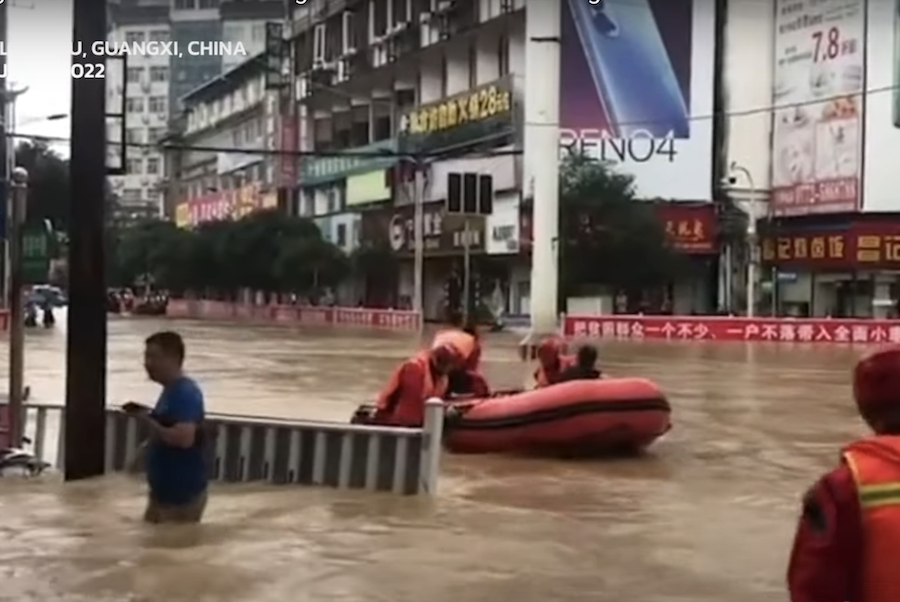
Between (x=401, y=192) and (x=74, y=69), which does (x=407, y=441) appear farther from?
(x=401, y=192)

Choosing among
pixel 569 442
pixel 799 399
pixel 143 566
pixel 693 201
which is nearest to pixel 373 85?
pixel 693 201

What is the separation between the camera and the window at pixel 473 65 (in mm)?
64438

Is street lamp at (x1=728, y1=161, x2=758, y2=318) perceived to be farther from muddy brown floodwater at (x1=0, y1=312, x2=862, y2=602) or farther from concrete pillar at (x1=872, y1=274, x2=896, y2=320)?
muddy brown floodwater at (x1=0, y1=312, x2=862, y2=602)

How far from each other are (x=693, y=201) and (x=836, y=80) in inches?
252

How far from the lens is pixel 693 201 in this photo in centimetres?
5644

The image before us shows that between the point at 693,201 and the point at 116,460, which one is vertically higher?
the point at 693,201

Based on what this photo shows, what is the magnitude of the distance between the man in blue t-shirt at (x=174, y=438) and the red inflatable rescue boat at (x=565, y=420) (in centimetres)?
535

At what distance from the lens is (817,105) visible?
179 feet

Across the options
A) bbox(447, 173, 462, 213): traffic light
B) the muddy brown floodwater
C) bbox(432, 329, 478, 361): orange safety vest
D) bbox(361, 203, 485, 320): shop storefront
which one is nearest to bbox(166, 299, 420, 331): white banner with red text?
bbox(361, 203, 485, 320): shop storefront

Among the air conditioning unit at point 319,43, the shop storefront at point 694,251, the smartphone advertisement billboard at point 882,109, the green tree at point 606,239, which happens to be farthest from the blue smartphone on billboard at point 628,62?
the air conditioning unit at point 319,43

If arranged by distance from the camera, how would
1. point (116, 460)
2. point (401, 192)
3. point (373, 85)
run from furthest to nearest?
point (373, 85), point (401, 192), point (116, 460)

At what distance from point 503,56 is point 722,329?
2186 centimetres

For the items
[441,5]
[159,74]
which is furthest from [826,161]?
[159,74]

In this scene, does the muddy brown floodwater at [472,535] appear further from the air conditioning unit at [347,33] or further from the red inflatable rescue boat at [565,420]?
the air conditioning unit at [347,33]
